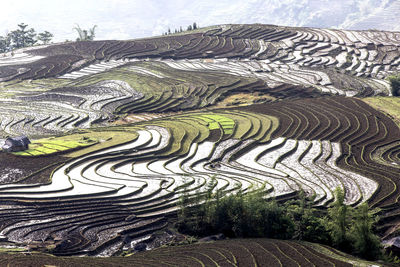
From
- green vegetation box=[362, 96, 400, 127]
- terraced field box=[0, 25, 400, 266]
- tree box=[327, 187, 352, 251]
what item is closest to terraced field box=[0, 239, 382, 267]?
terraced field box=[0, 25, 400, 266]

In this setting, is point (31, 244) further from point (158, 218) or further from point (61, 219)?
point (158, 218)

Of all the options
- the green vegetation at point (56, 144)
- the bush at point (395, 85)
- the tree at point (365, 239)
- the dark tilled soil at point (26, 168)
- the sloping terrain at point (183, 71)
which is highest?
the sloping terrain at point (183, 71)

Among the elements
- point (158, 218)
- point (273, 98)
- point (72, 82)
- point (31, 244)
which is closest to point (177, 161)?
point (158, 218)

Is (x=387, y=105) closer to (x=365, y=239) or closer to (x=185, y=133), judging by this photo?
(x=185, y=133)

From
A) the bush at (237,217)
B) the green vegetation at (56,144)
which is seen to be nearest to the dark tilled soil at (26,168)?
the green vegetation at (56,144)

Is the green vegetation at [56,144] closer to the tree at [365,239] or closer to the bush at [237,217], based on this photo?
the bush at [237,217]

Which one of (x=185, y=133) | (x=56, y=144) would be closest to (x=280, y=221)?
(x=185, y=133)
